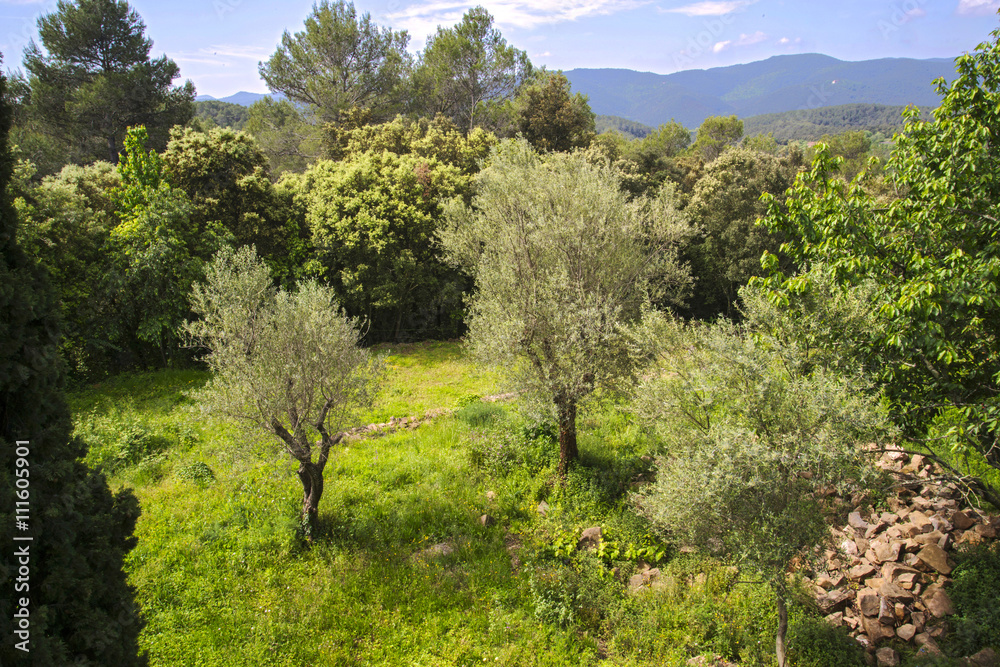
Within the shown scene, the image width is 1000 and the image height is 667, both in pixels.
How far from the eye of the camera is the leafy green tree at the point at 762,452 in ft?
25.7

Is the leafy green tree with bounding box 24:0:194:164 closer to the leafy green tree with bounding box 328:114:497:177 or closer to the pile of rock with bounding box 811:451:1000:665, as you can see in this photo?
the leafy green tree with bounding box 328:114:497:177

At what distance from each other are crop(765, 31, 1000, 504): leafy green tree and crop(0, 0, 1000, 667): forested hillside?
6cm

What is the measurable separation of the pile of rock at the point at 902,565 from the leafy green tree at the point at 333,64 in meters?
43.3

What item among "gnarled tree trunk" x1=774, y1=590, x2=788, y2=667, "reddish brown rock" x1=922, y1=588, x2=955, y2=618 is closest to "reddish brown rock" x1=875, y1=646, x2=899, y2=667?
"reddish brown rock" x1=922, y1=588, x2=955, y2=618

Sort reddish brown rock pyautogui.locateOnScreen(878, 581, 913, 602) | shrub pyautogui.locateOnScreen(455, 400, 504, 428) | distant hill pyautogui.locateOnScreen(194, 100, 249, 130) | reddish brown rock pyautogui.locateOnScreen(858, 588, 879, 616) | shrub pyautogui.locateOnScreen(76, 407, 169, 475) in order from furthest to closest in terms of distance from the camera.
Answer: distant hill pyautogui.locateOnScreen(194, 100, 249, 130), shrub pyautogui.locateOnScreen(455, 400, 504, 428), shrub pyautogui.locateOnScreen(76, 407, 169, 475), reddish brown rock pyautogui.locateOnScreen(878, 581, 913, 602), reddish brown rock pyautogui.locateOnScreen(858, 588, 879, 616)

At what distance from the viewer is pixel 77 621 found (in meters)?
6.40

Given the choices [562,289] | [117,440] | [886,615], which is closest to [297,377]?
[562,289]

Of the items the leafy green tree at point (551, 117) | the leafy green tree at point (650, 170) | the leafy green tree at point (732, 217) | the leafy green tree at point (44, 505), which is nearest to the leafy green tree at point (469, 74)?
the leafy green tree at point (551, 117)

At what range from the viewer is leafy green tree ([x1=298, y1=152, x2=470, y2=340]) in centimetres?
2805

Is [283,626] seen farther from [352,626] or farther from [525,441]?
[525,441]

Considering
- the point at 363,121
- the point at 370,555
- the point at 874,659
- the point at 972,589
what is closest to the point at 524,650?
the point at 370,555

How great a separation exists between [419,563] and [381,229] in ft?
65.7

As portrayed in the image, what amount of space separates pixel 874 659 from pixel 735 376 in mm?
6138

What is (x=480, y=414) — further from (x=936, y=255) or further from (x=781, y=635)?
(x=936, y=255)
